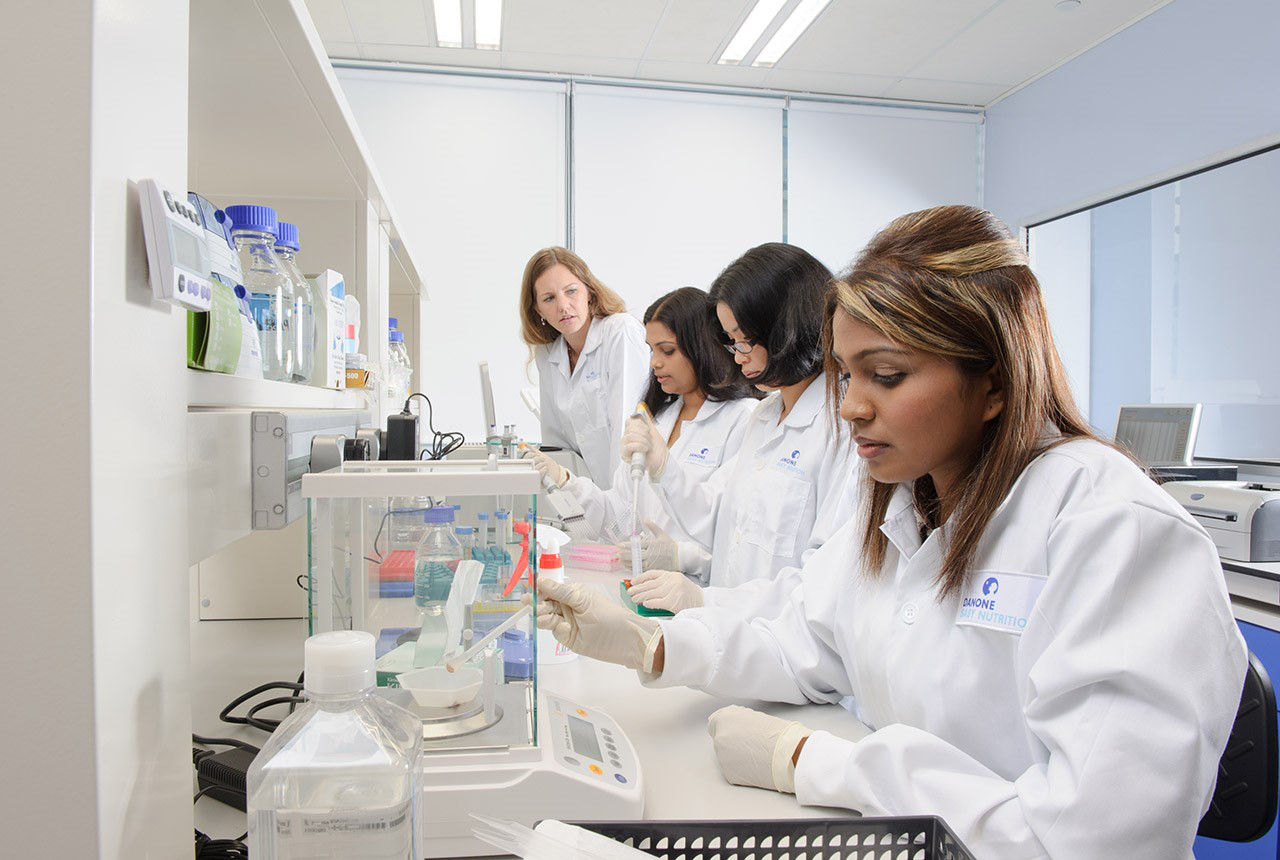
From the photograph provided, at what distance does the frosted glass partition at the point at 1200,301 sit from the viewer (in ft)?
10.7

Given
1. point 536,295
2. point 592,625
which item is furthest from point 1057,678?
point 536,295

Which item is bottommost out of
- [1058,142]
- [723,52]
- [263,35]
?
[263,35]

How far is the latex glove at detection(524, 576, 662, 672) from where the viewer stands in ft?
3.71

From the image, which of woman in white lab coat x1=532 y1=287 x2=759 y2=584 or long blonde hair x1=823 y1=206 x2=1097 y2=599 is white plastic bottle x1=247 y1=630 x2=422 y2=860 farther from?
woman in white lab coat x1=532 y1=287 x2=759 y2=584

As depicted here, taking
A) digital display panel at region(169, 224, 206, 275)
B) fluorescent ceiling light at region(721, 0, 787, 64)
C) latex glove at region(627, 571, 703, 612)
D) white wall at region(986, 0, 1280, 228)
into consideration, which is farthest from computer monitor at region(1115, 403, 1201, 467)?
digital display panel at region(169, 224, 206, 275)

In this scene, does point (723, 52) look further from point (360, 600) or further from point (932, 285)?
point (360, 600)

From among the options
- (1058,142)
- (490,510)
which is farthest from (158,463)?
(1058,142)

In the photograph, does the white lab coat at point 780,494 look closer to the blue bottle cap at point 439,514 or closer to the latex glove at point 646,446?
the latex glove at point 646,446

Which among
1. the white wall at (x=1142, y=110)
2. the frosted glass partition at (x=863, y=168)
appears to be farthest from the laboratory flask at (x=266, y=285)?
the frosted glass partition at (x=863, y=168)

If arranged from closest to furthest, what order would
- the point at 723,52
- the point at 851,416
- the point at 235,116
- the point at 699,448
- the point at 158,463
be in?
the point at 158,463, the point at 851,416, the point at 235,116, the point at 699,448, the point at 723,52

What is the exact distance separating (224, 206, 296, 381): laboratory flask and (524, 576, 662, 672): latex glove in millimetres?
505

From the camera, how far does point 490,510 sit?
34.0 inches

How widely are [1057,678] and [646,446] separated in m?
1.59

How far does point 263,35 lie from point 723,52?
3.99 m
